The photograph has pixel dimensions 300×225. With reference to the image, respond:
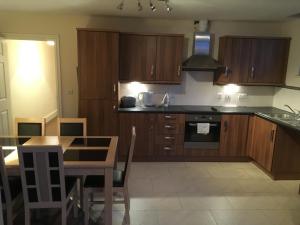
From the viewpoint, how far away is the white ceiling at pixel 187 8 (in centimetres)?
313

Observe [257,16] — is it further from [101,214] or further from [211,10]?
[101,214]

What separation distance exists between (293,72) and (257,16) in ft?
3.62

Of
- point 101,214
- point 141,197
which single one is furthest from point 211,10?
point 101,214

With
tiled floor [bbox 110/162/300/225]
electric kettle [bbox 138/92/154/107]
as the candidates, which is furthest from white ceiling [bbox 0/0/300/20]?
tiled floor [bbox 110/162/300/225]

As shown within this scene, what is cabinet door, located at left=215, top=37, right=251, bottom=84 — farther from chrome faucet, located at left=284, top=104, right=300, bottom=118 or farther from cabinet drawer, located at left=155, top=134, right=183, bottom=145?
cabinet drawer, located at left=155, top=134, right=183, bottom=145

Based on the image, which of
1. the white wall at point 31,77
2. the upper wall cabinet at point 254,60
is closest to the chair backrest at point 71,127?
the upper wall cabinet at point 254,60

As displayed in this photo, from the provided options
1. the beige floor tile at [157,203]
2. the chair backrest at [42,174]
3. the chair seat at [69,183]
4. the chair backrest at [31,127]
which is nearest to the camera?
the chair backrest at [42,174]

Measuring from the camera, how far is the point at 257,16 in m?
3.93

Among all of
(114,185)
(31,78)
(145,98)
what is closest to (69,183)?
(114,185)

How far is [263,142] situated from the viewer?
12.4ft

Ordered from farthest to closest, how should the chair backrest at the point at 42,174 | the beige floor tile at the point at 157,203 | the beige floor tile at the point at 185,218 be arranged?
1. the beige floor tile at the point at 157,203
2. the beige floor tile at the point at 185,218
3. the chair backrest at the point at 42,174

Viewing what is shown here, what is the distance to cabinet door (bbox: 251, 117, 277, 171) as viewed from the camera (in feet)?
11.7

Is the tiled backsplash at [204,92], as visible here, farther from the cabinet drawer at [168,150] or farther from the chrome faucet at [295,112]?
the cabinet drawer at [168,150]

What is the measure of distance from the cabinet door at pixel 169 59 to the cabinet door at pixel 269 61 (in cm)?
126
